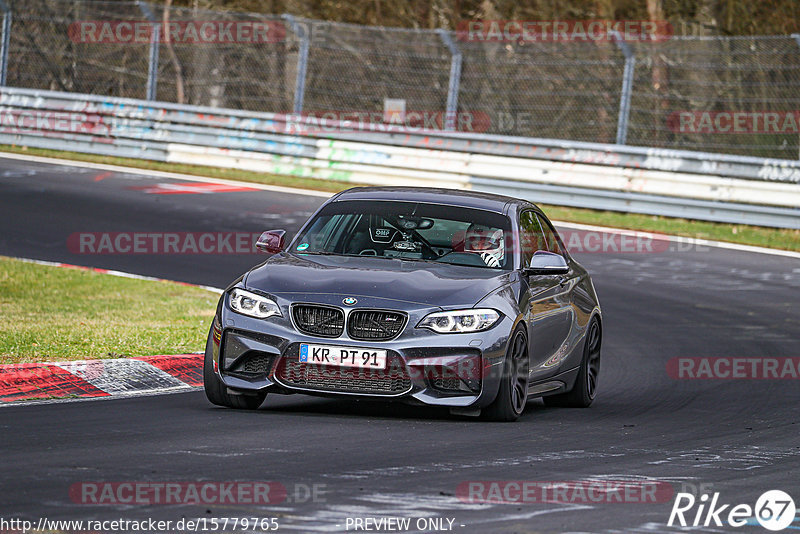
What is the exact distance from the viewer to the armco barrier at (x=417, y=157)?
71.8 feet

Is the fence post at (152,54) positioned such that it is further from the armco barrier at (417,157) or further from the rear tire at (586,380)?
the rear tire at (586,380)

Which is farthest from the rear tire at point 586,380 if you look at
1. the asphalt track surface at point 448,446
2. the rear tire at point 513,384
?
the rear tire at point 513,384

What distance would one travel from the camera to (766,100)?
77.3ft

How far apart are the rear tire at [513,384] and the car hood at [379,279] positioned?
370mm

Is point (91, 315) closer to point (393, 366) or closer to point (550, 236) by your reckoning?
point (550, 236)

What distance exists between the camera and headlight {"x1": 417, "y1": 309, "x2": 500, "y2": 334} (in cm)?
848

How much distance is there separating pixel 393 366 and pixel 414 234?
1510mm

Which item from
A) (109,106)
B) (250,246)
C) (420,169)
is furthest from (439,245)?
(109,106)

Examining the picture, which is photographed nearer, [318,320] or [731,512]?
[731,512]

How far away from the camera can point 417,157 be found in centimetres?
2420

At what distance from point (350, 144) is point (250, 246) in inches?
264

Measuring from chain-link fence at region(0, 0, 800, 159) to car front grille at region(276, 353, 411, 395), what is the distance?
14.9 m

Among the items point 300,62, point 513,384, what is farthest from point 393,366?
point 300,62

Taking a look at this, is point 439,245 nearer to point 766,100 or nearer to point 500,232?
point 500,232
